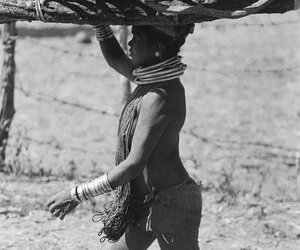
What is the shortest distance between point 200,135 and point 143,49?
4604 mm

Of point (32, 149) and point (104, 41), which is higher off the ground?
point (104, 41)

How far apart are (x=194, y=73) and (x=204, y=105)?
1065mm

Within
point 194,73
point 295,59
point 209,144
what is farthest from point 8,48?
point 295,59

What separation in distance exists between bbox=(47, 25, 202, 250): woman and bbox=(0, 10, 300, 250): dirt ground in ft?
5.23

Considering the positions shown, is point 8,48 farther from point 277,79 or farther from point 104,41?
point 277,79

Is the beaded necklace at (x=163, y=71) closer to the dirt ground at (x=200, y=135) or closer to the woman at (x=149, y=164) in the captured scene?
the woman at (x=149, y=164)

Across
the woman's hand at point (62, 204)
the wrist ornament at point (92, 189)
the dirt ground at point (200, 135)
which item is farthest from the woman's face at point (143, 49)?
the dirt ground at point (200, 135)

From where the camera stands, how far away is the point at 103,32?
385 centimetres

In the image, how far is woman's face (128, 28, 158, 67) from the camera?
3.50 metres

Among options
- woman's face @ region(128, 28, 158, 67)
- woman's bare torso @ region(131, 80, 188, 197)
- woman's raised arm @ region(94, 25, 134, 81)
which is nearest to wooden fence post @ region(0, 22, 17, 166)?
woman's raised arm @ region(94, 25, 134, 81)

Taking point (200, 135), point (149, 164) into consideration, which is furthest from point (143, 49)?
point (200, 135)

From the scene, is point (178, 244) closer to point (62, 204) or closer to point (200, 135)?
point (62, 204)

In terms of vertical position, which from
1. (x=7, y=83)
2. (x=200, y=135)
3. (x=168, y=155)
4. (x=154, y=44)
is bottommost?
(x=200, y=135)

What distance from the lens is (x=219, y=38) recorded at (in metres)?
11.1
